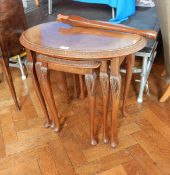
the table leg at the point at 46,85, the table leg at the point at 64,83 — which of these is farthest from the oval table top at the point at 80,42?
the table leg at the point at 64,83

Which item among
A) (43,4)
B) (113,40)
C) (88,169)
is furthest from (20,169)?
(43,4)

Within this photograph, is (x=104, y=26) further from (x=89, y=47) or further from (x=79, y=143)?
(x=79, y=143)

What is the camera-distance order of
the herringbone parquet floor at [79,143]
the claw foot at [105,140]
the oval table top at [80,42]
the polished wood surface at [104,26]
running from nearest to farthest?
the oval table top at [80,42] < the polished wood surface at [104,26] < the herringbone parquet floor at [79,143] < the claw foot at [105,140]

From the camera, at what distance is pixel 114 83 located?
96 cm

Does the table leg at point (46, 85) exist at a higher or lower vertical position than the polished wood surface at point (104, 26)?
lower

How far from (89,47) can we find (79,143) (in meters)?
0.61

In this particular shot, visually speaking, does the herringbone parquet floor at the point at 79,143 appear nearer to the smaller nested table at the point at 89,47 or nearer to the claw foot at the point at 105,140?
the claw foot at the point at 105,140

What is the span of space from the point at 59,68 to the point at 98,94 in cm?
68

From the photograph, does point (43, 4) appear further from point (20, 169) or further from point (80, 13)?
point (20, 169)

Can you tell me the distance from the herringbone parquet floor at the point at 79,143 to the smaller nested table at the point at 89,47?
0.24 m

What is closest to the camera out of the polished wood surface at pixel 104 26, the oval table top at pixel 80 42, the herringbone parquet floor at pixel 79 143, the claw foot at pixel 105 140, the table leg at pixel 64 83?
the oval table top at pixel 80 42

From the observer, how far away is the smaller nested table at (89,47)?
2.87 feet

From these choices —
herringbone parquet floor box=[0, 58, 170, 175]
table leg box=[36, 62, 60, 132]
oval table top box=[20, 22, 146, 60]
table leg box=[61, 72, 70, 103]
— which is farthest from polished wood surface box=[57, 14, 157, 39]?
herringbone parquet floor box=[0, 58, 170, 175]

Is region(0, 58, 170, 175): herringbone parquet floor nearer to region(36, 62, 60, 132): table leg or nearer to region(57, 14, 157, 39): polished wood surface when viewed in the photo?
region(36, 62, 60, 132): table leg
